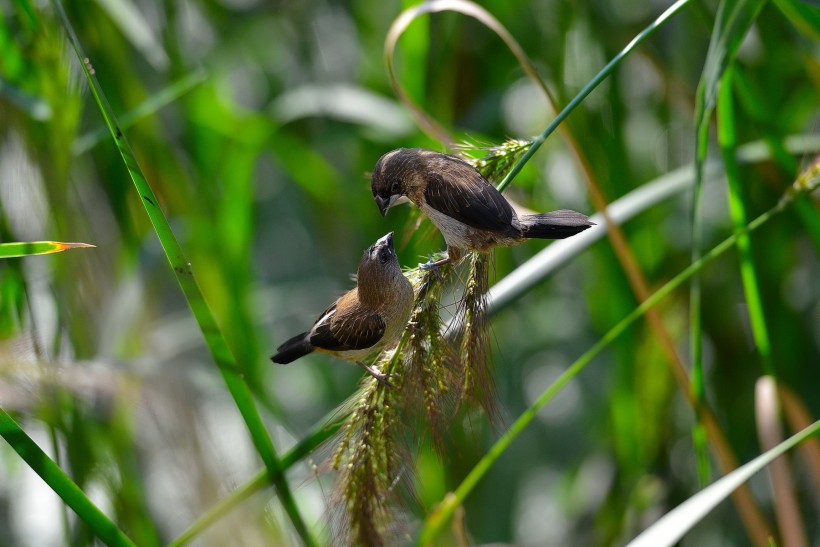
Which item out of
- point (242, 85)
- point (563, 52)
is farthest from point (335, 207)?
point (242, 85)

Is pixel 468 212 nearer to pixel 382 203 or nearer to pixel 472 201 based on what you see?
pixel 472 201

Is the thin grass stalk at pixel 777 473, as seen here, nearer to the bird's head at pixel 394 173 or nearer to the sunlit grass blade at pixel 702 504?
the sunlit grass blade at pixel 702 504

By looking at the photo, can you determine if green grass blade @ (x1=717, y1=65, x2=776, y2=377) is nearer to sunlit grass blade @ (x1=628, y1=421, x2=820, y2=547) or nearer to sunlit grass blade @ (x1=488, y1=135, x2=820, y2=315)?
sunlit grass blade @ (x1=488, y1=135, x2=820, y2=315)

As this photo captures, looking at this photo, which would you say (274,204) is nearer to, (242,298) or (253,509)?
(242,298)

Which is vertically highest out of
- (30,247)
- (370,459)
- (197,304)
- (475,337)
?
(30,247)

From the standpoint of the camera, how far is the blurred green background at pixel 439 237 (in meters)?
2.08

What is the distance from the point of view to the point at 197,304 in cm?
122

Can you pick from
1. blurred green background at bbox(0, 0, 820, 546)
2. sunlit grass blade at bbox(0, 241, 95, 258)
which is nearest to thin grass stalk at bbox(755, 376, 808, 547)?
blurred green background at bbox(0, 0, 820, 546)

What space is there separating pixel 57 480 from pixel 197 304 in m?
0.30

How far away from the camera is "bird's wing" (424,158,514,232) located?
1.40 metres

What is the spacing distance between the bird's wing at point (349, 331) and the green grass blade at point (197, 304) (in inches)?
11.9

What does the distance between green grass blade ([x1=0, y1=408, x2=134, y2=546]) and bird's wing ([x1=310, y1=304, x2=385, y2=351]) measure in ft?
1.62

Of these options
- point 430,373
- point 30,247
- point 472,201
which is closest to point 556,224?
point 472,201

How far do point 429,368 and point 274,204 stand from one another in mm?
3138
